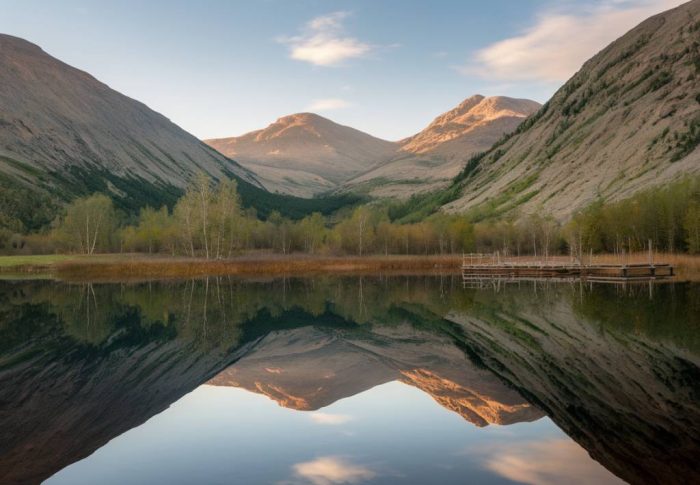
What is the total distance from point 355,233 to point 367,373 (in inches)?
4971

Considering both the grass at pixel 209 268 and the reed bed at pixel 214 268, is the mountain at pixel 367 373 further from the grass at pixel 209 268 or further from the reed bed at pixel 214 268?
the grass at pixel 209 268

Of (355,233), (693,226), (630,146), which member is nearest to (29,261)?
(355,233)

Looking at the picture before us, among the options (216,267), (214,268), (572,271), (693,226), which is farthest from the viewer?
(216,267)

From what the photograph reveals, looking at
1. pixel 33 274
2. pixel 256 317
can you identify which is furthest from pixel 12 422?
pixel 33 274

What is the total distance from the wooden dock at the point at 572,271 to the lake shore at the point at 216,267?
6.33 meters

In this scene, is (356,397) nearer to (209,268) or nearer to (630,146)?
(209,268)

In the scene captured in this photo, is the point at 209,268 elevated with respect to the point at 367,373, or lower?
elevated

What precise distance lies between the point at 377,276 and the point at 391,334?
57.4 m

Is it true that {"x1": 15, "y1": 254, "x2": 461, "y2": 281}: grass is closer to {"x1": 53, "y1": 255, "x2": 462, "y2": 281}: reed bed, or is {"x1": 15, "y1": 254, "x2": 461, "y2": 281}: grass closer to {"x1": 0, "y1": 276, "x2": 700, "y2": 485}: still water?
{"x1": 53, "y1": 255, "x2": 462, "y2": 281}: reed bed

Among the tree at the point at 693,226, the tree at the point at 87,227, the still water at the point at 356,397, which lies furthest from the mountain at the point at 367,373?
the tree at the point at 87,227

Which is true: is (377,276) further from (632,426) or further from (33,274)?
(632,426)

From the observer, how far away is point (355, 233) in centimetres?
15425

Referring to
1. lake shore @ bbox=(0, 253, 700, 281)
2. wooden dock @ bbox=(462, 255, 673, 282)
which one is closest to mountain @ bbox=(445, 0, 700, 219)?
lake shore @ bbox=(0, 253, 700, 281)

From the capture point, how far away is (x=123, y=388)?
77.5ft
